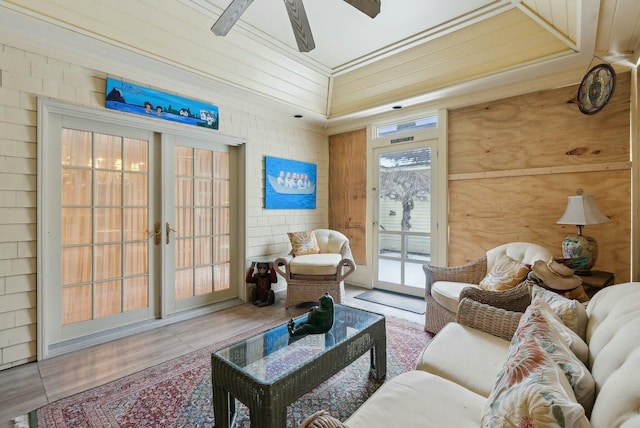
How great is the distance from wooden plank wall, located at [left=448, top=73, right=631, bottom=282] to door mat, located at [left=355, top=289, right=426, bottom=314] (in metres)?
0.69

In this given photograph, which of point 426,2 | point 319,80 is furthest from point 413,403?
point 319,80

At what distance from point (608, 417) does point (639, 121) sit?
297cm

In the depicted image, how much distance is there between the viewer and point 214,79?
3275 millimetres

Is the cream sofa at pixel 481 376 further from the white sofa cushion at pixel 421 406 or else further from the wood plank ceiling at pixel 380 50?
the wood plank ceiling at pixel 380 50

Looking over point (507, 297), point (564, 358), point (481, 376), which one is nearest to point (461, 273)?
point (507, 297)

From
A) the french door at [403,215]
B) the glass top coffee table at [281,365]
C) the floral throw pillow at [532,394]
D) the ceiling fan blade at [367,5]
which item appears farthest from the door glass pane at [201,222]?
the floral throw pillow at [532,394]

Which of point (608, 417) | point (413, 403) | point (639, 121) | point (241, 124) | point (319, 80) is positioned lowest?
point (413, 403)

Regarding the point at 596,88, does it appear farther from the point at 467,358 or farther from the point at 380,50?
the point at 467,358

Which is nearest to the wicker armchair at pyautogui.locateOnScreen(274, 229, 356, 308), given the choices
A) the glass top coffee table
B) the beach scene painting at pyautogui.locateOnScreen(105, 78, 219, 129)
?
the glass top coffee table

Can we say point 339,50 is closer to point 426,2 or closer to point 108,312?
point 426,2

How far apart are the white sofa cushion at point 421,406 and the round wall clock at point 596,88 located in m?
2.87

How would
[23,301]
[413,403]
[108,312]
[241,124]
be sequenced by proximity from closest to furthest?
1. [413,403]
2. [23,301]
3. [108,312]
4. [241,124]

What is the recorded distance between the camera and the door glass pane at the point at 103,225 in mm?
2717

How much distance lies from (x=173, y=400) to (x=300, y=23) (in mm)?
2784
